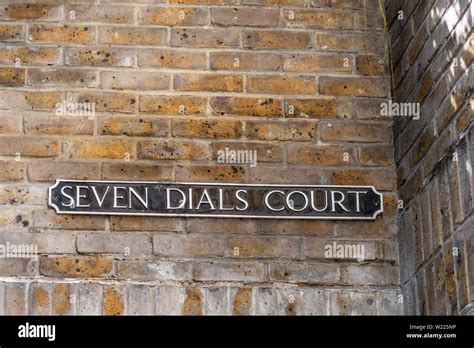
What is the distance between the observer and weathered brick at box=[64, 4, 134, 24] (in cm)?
512

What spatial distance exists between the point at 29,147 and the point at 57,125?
14cm

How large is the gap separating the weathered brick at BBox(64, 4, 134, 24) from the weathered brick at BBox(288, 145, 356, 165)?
0.88m

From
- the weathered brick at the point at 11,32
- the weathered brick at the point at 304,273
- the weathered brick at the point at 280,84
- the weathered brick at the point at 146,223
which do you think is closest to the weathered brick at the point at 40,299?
the weathered brick at the point at 146,223

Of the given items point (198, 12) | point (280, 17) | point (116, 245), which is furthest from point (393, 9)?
point (116, 245)

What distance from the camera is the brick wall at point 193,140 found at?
15.5ft

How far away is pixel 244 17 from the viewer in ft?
16.9

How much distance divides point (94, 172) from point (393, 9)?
1421mm

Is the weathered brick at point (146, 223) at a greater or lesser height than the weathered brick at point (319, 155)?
lesser

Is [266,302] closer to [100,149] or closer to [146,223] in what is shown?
[146,223]

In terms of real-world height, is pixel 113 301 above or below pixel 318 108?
below

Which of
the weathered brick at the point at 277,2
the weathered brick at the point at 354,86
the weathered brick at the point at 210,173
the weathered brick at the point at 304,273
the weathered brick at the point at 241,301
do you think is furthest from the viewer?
the weathered brick at the point at 277,2

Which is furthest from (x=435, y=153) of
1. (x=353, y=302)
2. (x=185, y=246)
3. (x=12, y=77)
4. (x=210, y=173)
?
(x=12, y=77)

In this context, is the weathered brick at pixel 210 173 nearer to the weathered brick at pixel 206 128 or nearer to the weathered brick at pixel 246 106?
the weathered brick at pixel 206 128

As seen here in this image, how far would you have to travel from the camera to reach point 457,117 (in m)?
4.31
